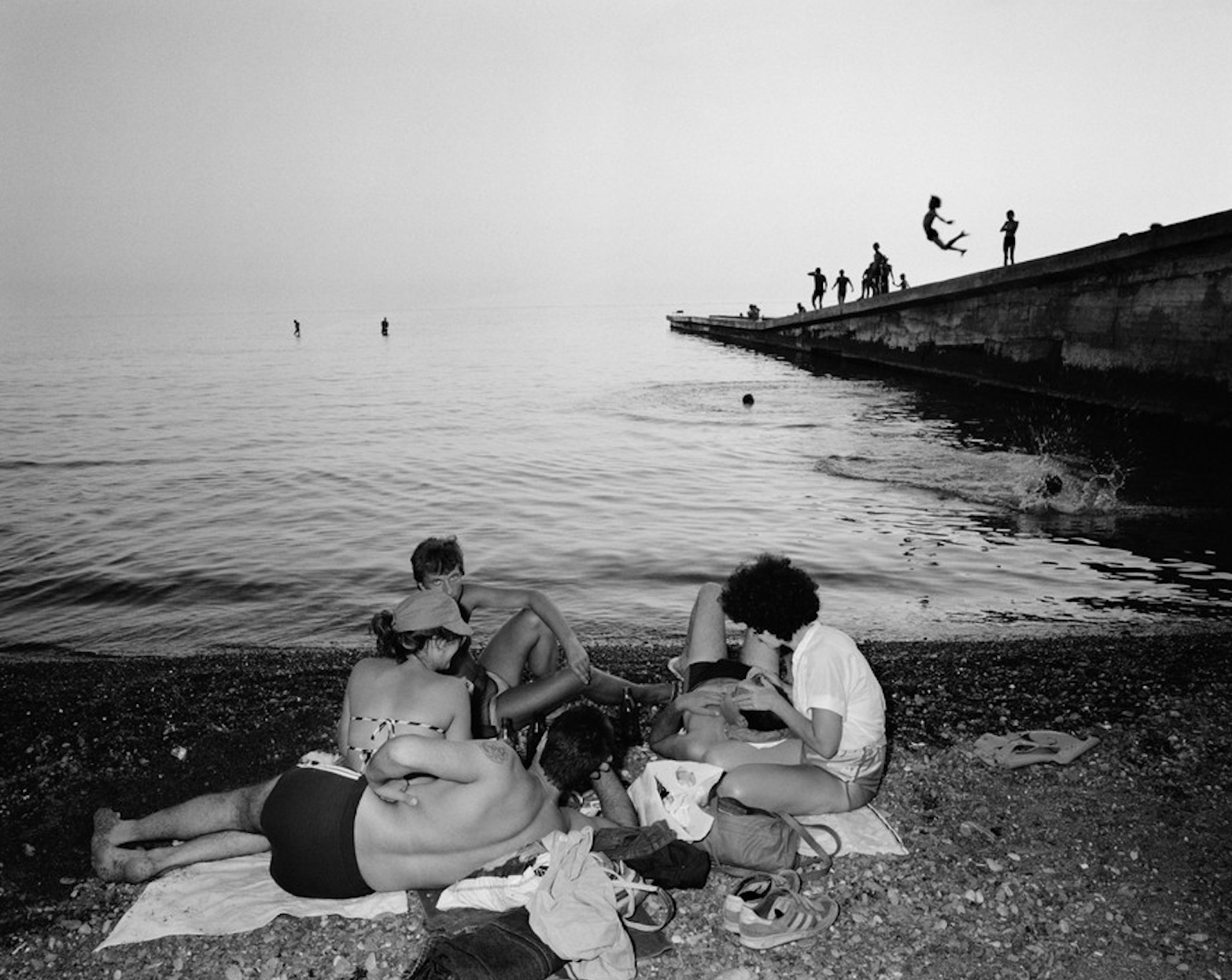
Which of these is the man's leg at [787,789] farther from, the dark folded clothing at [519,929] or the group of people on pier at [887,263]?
the group of people on pier at [887,263]

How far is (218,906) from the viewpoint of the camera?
3.93 meters

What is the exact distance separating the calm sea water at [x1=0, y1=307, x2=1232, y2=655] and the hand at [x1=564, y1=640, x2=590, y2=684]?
13.0 feet

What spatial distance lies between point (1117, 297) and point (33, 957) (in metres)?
24.5

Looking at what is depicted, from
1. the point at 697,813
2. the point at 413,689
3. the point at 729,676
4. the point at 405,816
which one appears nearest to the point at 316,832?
the point at 405,816

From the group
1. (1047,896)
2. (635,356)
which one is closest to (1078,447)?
(1047,896)

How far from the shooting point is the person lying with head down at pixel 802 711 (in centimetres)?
444

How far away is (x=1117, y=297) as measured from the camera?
22.6 meters

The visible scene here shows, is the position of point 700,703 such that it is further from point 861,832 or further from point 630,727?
point 861,832

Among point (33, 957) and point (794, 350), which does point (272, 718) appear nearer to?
point (33, 957)

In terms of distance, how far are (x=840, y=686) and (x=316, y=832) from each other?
237 cm

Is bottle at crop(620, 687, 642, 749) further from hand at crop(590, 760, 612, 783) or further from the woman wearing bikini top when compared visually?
the woman wearing bikini top

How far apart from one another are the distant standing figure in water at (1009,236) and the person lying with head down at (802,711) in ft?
88.5

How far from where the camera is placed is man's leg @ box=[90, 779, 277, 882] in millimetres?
4160

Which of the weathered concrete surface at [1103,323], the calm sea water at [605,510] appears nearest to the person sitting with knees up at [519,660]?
the calm sea water at [605,510]
